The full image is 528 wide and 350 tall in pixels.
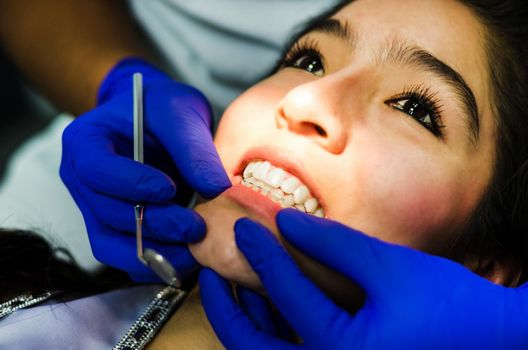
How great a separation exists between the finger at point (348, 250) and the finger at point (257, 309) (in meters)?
0.16

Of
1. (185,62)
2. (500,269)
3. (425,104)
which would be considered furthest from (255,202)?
(185,62)

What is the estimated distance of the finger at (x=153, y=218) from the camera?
0.99 m

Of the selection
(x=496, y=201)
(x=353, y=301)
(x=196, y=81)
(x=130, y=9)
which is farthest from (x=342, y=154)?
(x=130, y=9)

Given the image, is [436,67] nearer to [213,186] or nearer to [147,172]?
[213,186]

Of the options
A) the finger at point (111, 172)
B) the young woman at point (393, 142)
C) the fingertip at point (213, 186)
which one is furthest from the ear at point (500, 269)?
the finger at point (111, 172)

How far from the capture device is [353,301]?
1049mm

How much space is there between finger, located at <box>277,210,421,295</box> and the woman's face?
0.27ft

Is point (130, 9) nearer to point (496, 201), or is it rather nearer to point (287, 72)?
point (287, 72)

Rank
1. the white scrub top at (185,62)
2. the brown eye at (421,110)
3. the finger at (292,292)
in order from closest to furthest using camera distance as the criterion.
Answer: the finger at (292,292), the brown eye at (421,110), the white scrub top at (185,62)

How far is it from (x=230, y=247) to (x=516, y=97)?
2.21 feet

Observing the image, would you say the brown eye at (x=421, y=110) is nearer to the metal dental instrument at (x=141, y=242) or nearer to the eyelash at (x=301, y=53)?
the eyelash at (x=301, y=53)

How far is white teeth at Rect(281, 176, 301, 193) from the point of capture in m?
1.02

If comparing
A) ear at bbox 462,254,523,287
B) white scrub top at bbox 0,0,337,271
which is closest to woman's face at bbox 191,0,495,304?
ear at bbox 462,254,523,287

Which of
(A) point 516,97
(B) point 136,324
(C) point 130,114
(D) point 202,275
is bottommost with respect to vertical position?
(B) point 136,324
